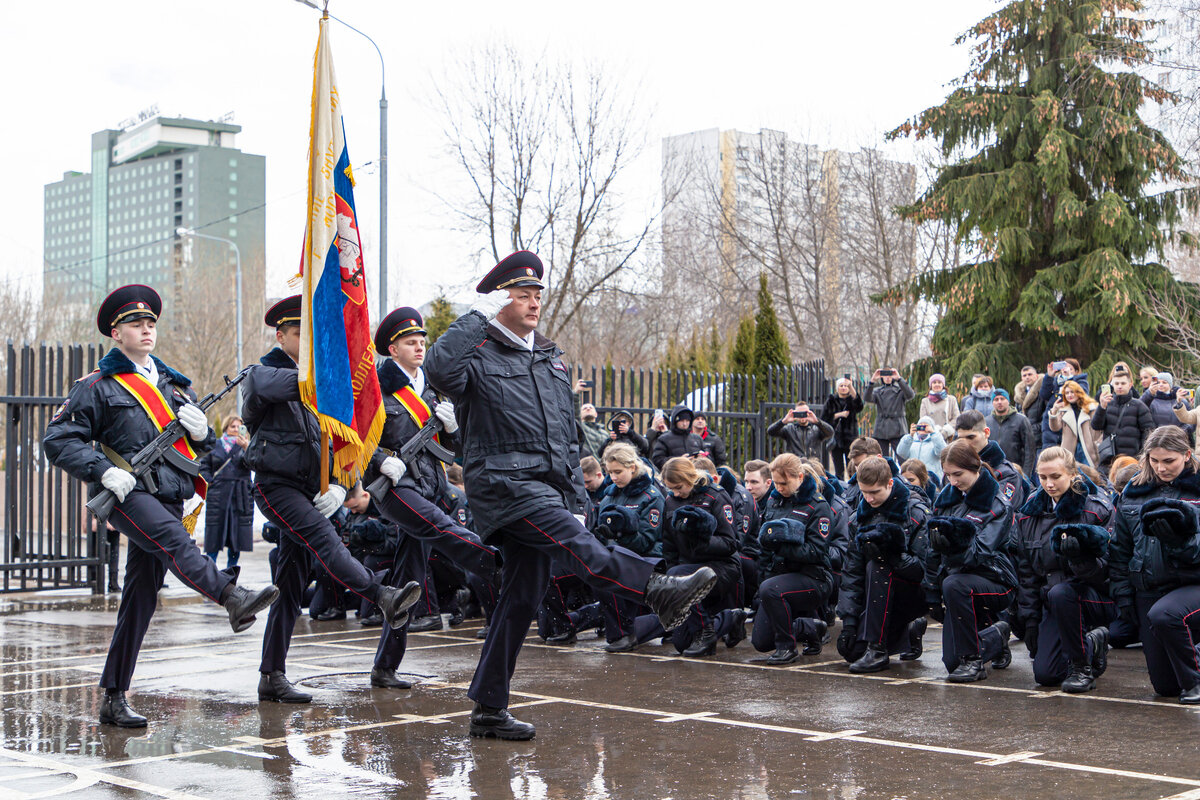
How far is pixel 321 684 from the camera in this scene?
751 cm

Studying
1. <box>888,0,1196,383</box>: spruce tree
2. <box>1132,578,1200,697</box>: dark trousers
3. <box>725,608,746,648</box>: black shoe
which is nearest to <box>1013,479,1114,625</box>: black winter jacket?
<box>1132,578,1200,697</box>: dark trousers

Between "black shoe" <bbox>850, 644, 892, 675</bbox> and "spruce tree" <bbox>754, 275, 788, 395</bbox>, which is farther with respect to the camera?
"spruce tree" <bbox>754, 275, 788, 395</bbox>

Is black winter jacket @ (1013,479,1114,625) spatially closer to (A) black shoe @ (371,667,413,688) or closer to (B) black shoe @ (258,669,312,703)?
(A) black shoe @ (371,667,413,688)

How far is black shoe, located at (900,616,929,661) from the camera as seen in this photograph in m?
8.52

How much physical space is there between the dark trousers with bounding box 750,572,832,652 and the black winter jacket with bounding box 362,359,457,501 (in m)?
2.47

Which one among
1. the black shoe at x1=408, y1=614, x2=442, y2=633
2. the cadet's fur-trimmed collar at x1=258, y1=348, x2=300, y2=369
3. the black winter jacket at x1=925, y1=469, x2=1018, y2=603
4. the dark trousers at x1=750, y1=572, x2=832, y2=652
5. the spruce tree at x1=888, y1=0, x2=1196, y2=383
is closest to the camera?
the cadet's fur-trimmed collar at x1=258, y1=348, x2=300, y2=369

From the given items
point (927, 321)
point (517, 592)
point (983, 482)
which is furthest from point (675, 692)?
point (927, 321)

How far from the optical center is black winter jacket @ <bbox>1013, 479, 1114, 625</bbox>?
7.61 m

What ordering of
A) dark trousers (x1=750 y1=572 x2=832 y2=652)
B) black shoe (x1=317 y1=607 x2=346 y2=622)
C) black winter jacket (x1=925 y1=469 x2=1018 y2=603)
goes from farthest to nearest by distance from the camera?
black shoe (x1=317 y1=607 x2=346 y2=622) → dark trousers (x1=750 y1=572 x2=832 y2=652) → black winter jacket (x1=925 y1=469 x2=1018 y2=603)

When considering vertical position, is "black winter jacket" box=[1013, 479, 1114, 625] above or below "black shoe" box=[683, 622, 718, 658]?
above

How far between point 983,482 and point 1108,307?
17194 millimetres

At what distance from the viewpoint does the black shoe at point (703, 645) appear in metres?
8.98

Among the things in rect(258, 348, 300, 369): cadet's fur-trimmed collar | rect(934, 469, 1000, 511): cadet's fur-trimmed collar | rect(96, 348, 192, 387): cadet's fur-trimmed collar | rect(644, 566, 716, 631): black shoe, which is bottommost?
rect(644, 566, 716, 631): black shoe

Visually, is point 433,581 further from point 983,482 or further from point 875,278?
point 875,278
